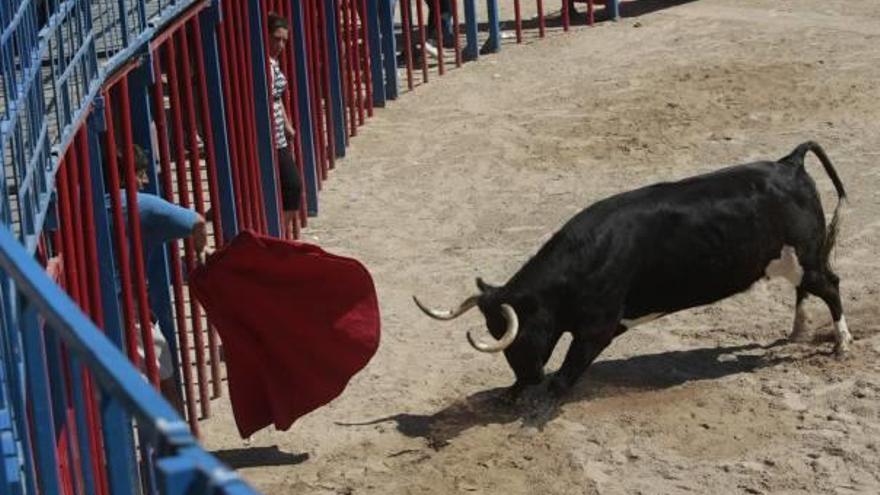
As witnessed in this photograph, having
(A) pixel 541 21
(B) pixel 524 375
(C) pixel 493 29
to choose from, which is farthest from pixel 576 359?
(A) pixel 541 21

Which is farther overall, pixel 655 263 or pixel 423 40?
pixel 423 40

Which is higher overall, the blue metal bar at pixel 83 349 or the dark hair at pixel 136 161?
the blue metal bar at pixel 83 349

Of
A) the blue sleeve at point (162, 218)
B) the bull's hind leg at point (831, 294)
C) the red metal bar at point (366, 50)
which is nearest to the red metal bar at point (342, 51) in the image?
the red metal bar at point (366, 50)

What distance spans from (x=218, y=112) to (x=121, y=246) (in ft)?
7.87

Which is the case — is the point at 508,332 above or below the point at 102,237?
below

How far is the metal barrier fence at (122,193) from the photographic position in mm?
3754

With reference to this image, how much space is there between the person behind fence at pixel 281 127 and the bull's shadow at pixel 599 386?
2888mm

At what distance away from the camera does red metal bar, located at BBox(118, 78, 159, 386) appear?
8.09 meters

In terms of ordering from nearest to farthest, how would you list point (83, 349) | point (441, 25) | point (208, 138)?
point (83, 349) → point (208, 138) → point (441, 25)

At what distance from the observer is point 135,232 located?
812 centimetres

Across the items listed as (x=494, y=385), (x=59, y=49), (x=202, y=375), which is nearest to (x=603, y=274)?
(x=494, y=385)

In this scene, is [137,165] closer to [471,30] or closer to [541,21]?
[471,30]

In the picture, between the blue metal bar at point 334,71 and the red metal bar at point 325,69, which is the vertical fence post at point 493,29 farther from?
the red metal bar at point 325,69

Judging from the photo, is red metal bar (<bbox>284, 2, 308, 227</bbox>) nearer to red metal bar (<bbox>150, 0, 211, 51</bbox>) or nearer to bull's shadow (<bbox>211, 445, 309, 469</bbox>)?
red metal bar (<bbox>150, 0, 211, 51</bbox>)
